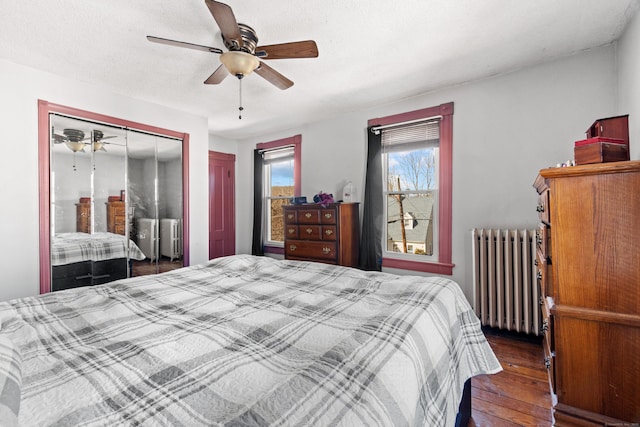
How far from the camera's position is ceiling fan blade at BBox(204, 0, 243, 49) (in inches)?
57.8

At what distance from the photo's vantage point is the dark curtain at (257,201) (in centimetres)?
484

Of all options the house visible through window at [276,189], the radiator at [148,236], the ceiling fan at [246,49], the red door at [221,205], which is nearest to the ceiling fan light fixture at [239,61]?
the ceiling fan at [246,49]

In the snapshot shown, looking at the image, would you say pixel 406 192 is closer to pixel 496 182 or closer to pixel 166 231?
pixel 496 182

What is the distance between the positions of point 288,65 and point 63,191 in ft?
8.19

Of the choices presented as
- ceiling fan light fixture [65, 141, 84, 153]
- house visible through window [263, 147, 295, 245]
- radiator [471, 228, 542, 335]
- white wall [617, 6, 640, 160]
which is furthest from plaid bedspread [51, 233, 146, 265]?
white wall [617, 6, 640, 160]

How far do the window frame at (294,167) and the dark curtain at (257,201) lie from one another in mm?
75

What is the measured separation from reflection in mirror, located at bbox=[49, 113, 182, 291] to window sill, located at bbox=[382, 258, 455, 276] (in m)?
2.66

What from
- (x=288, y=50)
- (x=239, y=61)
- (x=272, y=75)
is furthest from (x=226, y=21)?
(x=272, y=75)

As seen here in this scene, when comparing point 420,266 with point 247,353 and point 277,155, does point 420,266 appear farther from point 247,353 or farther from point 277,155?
point 277,155

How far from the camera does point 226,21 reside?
1.59m

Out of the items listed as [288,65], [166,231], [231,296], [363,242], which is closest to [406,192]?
[363,242]

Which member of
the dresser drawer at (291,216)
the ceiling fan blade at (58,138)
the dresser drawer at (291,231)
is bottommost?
the dresser drawer at (291,231)

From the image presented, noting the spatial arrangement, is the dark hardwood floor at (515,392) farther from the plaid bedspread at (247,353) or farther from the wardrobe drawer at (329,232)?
the wardrobe drawer at (329,232)

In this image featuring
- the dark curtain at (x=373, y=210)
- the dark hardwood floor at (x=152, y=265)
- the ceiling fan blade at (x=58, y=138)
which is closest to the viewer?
the ceiling fan blade at (x=58, y=138)
